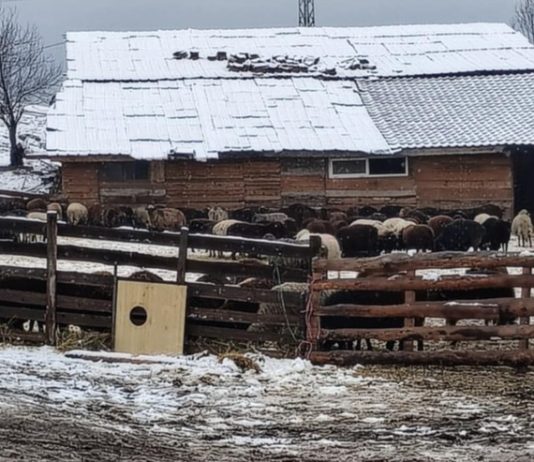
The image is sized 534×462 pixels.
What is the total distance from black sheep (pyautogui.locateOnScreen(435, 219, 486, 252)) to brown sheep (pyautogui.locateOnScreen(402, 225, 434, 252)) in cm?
25

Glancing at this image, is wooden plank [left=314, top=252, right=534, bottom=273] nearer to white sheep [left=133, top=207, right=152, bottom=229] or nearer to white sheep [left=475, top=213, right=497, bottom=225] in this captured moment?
white sheep [left=475, top=213, right=497, bottom=225]

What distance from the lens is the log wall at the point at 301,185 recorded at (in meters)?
30.0

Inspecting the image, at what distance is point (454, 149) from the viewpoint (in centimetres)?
2955

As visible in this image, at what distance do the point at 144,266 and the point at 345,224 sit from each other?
44.6 feet

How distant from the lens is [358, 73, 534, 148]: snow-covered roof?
98.3ft

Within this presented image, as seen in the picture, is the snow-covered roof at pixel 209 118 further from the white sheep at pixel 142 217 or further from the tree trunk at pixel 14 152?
the tree trunk at pixel 14 152

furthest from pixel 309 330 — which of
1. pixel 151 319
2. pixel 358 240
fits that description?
pixel 358 240

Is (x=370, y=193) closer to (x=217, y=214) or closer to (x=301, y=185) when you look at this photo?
(x=301, y=185)

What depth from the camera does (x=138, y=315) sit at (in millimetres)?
10828

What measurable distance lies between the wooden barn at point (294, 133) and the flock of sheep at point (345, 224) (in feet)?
5.63

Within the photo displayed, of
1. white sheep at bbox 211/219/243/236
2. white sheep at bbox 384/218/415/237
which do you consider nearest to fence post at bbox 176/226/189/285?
white sheep at bbox 211/219/243/236

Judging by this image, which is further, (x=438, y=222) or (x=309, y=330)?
(x=438, y=222)

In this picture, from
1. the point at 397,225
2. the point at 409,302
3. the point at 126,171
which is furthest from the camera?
the point at 126,171

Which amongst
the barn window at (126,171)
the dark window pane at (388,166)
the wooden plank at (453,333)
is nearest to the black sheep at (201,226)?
the barn window at (126,171)
